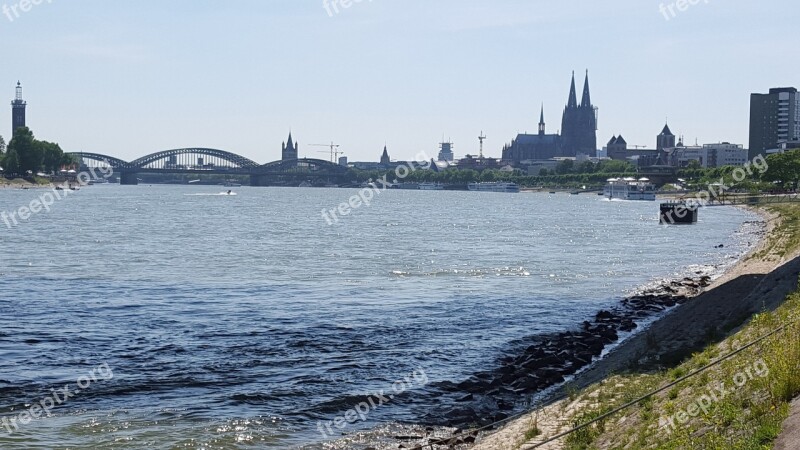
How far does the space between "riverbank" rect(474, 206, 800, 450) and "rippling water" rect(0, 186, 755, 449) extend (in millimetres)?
3446

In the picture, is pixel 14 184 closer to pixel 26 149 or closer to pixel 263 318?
pixel 26 149

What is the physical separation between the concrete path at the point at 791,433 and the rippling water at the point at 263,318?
10243mm

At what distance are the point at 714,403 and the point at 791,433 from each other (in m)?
2.69

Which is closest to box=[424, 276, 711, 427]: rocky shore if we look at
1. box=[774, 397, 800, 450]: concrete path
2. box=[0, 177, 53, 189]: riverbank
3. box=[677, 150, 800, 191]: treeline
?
box=[774, 397, 800, 450]: concrete path

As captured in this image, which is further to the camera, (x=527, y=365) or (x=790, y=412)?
(x=527, y=365)

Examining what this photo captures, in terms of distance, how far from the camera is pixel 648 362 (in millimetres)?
21641

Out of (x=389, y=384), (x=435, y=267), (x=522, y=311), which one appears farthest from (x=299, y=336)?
(x=435, y=267)

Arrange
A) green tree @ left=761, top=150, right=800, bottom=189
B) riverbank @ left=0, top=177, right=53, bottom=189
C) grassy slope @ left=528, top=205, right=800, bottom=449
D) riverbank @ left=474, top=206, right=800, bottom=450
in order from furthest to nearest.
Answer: riverbank @ left=0, top=177, right=53, bottom=189 < green tree @ left=761, top=150, right=800, bottom=189 < riverbank @ left=474, top=206, right=800, bottom=450 < grassy slope @ left=528, top=205, right=800, bottom=449

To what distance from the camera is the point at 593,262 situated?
57.9 meters

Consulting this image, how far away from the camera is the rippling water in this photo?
20625mm

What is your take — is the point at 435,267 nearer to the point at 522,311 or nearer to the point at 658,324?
the point at 522,311

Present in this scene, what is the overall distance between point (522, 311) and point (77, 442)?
21.3 meters

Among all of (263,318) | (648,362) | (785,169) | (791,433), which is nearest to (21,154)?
(785,169)

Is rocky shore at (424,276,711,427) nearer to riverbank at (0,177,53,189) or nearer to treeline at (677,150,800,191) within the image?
treeline at (677,150,800,191)
